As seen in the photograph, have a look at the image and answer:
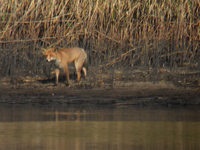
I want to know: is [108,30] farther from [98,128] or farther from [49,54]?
[98,128]

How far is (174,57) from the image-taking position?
14984mm

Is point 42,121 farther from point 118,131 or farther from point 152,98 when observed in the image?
point 152,98

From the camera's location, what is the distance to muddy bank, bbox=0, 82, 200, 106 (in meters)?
10.4

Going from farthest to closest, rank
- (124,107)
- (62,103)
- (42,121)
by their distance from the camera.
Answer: (62,103) → (124,107) → (42,121)

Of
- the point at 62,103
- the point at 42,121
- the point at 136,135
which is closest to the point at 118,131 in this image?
the point at 136,135

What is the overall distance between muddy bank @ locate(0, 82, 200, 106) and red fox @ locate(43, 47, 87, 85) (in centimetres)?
70

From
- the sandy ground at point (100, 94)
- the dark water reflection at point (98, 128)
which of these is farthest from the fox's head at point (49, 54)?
the dark water reflection at point (98, 128)

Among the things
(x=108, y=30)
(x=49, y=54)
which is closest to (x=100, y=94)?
(x=49, y=54)

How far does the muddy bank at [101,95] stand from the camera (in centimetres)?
1037

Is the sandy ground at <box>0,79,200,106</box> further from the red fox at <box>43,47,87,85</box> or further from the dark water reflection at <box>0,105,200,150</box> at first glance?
the dark water reflection at <box>0,105,200,150</box>

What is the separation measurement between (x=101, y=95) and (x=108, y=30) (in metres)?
4.16

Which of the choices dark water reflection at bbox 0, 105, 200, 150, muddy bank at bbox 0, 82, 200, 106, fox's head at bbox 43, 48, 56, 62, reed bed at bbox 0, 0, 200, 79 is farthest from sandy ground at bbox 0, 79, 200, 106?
reed bed at bbox 0, 0, 200, 79

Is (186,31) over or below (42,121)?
over

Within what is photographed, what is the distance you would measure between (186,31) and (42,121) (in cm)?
758
